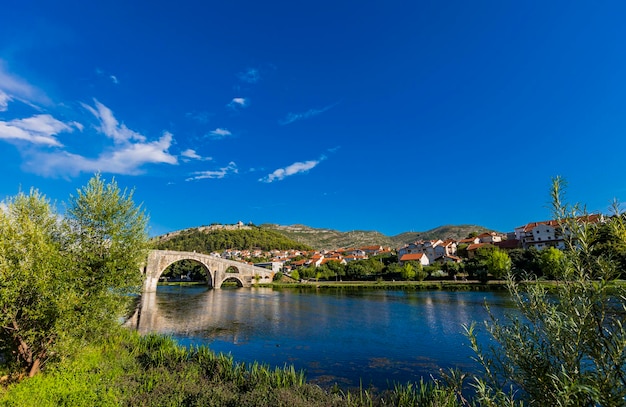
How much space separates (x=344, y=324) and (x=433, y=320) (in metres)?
6.90

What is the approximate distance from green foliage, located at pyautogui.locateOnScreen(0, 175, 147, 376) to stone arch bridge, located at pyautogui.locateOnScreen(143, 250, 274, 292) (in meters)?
47.4

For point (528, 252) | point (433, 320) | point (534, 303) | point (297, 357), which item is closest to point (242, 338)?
point (297, 357)

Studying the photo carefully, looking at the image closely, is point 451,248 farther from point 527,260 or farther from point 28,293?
point 28,293

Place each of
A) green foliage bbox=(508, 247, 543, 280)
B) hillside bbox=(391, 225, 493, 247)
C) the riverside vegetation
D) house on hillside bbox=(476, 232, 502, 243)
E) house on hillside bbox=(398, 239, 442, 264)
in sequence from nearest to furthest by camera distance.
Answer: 1. the riverside vegetation
2. green foliage bbox=(508, 247, 543, 280)
3. house on hillside bbox=(476, 232, 502, 243)
4. house on hillside bbox=(398, 239, 442, 264)
5. hillside bbox=(391, 225, 493, 247)

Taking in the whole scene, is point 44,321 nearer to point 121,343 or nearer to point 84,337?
point 84,337

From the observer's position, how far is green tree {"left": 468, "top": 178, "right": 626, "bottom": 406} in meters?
2.47

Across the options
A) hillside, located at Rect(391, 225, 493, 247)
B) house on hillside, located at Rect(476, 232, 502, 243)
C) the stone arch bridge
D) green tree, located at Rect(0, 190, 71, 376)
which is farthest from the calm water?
hillside, located at Rect(391, 225, 493, 247)

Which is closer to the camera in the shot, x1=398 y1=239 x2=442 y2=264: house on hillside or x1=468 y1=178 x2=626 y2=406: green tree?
x1=468 y1=178 x2=626 y2=406: green tree

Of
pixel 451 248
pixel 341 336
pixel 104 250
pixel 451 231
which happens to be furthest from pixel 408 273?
pixel 451 231

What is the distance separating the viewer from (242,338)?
20062 mm

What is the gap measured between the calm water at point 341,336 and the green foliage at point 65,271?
7409 mm

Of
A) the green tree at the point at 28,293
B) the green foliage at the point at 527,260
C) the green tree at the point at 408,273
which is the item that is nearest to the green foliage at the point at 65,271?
the green tree at the point at 28,293

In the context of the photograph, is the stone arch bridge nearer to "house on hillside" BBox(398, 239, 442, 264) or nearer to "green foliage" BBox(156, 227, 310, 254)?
"house on hillside" BBox(398, 239, 442, 264)

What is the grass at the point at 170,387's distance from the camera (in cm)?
772
